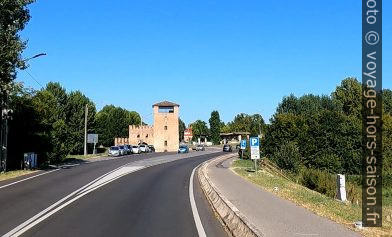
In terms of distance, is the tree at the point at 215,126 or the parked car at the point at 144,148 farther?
the tree at the point at 215,126

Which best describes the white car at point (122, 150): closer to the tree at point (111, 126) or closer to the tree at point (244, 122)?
the tree at point (111, 126)

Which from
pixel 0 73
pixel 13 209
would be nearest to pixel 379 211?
pixel 13 209

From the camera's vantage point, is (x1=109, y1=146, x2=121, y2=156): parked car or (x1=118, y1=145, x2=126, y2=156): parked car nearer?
(x1=109, y1=146, x2=121, y2=156): parked car

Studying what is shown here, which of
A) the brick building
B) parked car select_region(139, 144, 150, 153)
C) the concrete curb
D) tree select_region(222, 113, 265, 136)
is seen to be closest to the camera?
the concrete curb

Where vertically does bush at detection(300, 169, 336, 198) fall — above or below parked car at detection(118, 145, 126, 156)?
below

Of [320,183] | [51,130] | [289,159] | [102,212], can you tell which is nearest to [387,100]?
[289,159]

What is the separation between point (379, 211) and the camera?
13094 millimetres

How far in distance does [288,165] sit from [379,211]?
3248 cm

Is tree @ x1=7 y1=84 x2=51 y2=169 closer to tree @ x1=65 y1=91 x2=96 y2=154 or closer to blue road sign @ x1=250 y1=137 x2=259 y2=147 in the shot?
blue road sign @ x1=250 y1=137 x2=259 y2=147

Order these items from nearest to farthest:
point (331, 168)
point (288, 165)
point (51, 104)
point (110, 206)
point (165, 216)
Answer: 1. point (165, 216)
2. point (110, 206)
3. point (288, 165)
4. point (51, 104)
5. point (331, 168)

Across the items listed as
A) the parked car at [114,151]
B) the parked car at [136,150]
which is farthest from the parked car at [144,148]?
the parked car at [114,151]

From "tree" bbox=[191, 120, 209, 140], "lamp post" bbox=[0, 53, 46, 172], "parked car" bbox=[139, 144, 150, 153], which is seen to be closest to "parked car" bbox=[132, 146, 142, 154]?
"parked car" bbox=[139, 144, 150, 153]

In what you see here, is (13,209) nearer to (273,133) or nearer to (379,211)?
(379,211)

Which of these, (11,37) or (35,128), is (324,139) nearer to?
(35,128)
